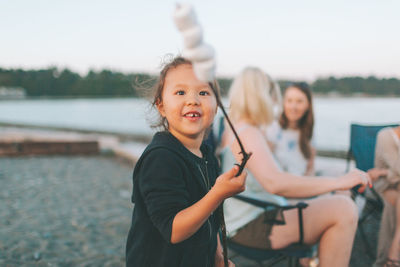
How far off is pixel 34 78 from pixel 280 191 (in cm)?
11652

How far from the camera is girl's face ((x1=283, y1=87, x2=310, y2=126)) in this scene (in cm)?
339

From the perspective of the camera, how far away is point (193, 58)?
2.27 feet

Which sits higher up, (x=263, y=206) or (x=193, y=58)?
(x=193, y=58)

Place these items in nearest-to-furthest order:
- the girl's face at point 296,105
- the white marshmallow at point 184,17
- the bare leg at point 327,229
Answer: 1. the white marshmallow at point 184,17
2. the bare leg at point 327,229
3. the girl's face at point 296,105

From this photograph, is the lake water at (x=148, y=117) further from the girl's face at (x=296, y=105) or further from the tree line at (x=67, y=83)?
the tree line at (x=67, y=83)

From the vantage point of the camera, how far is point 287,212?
2.07 meters

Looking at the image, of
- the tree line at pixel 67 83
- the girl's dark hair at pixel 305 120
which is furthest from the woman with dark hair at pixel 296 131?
the tree line at pixel 67 83

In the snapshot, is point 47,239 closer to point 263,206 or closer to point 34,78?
point 263,206

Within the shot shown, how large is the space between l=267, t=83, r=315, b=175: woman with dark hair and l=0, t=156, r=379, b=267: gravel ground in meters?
0.97

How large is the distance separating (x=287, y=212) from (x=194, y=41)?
1638 millimetres

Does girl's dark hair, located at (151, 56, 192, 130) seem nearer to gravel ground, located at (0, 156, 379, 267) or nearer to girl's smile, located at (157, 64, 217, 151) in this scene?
girl's smile, located at (157, 64, 217, 151)

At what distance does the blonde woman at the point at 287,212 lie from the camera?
1.90 m

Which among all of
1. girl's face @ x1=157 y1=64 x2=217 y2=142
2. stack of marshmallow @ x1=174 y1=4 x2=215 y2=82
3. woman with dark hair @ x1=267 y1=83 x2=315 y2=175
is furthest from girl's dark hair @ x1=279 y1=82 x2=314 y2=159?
stack of marshmallow @ x1=174 y1=4 x2=215 y2=82

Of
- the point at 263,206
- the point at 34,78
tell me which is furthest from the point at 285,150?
the point at 34,78
